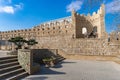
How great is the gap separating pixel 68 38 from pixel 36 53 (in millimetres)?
9890

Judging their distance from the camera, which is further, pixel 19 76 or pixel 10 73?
pixel 19 76

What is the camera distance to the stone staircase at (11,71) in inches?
240

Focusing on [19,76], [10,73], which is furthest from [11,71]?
[19,76]

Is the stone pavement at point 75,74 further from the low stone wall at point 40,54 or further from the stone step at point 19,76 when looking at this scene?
the low stone wall at point 40,54

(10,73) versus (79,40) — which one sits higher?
(79,40)

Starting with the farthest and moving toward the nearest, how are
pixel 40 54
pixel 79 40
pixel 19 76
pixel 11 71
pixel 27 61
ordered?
pixel 79 40, pixel 40 54, pixel 27 61, pixel 11 71, pixel 19 76

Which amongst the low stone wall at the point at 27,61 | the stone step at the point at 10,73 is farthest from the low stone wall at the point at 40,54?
the stone step at the point at 10,73

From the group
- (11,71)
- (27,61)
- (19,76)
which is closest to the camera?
(19,76)

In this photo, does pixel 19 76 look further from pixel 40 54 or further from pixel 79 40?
pixel 79 40

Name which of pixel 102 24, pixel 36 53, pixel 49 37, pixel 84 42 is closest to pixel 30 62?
pixel 36 53

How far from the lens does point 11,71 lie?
6.71 m

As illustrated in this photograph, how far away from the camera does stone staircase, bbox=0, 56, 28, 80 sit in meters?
6.11

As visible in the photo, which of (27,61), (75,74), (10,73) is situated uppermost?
(27,61)

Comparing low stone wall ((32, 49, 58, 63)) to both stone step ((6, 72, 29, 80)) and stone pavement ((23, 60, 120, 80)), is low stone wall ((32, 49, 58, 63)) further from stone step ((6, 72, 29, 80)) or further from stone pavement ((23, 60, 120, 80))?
stone step ((6, 72, 29, 80))
